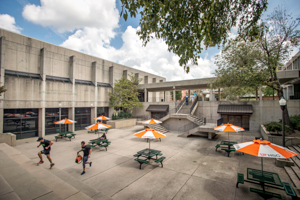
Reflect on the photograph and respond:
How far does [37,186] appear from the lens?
5.19 m

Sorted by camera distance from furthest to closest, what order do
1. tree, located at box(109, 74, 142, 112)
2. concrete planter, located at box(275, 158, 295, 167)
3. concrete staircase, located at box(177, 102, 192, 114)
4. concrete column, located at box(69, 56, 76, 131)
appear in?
tree, located at box(109, 74, 142, 112), concrete staircase, located at box(177, 102, 192, 114), concrete column, located at box(69, 56, 76, 131), concrete planter, located at box(275, 158, 295, 167)

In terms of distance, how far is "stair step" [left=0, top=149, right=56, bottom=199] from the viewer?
4.75 m

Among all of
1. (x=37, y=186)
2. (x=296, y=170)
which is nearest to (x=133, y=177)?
(x=37, y=186)

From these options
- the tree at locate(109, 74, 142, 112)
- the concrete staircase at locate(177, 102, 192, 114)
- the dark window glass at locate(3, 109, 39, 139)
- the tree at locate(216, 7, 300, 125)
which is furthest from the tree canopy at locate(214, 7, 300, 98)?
the dark window glass at locate(3, 109, 39, 139)

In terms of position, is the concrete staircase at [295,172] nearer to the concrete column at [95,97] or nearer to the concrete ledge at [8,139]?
the concrete ledge at [8,139]

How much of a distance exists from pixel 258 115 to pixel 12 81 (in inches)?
1151

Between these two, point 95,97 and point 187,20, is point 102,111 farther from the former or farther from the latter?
point 187,20

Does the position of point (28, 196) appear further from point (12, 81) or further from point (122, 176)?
point (12, 81)

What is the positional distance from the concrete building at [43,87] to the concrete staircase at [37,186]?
11312mm

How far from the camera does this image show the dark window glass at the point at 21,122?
16.2 m

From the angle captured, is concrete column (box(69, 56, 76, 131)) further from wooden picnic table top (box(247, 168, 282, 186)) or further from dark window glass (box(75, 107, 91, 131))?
wooden picnic table top (box(247, 168, 282, 186))

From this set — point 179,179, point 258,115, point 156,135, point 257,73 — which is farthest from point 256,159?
point 258,115

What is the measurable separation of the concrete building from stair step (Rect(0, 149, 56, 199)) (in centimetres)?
1116

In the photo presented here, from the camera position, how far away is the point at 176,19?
18.5 feet
